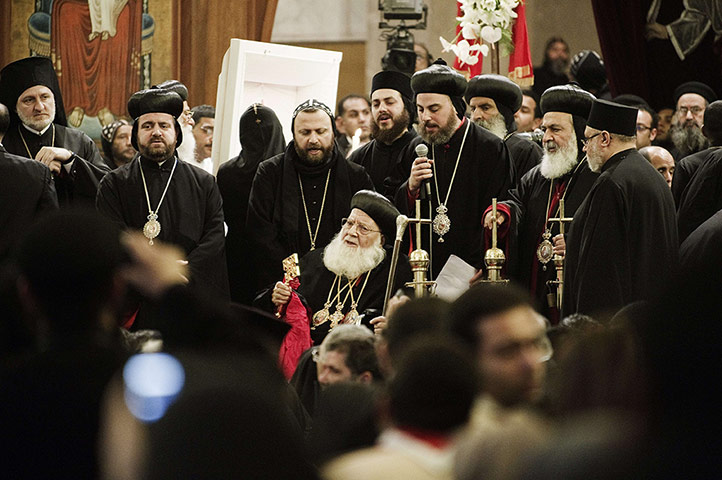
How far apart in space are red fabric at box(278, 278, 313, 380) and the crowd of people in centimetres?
1

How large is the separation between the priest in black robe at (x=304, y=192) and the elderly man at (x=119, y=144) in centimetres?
173

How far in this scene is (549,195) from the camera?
664 centimetres

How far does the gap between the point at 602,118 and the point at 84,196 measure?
3.20 m

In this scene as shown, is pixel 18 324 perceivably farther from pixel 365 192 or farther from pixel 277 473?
pixel 365 192

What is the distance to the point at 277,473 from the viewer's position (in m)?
1.72

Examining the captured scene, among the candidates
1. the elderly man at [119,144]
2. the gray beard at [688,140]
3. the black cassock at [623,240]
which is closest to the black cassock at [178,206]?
the elderly man at [119,144]

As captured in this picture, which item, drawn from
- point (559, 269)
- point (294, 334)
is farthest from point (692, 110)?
point (294, 334)

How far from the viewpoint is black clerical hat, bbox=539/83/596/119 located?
21.8 ft

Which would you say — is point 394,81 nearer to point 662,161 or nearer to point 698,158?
point 662,161

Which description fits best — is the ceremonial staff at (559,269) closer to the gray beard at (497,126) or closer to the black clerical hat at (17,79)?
the gray beard at (497,126)

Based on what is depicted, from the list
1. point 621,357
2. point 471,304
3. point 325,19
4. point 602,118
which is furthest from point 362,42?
point 621,357

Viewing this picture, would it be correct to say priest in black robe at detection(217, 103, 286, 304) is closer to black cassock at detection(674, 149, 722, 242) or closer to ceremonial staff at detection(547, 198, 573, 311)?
ceremonial staff at detection(547, 198, 573, 311)

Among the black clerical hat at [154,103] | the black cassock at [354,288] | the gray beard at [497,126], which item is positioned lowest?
the black cassock at [354,288]

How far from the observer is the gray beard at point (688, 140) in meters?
8.86
